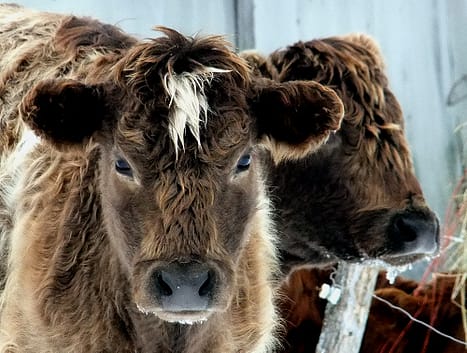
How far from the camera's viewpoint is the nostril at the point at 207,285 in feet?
9.15

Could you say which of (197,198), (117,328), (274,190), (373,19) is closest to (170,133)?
(197,198)

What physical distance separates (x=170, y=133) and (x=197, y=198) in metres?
0.23

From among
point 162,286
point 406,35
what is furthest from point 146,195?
point 406,35

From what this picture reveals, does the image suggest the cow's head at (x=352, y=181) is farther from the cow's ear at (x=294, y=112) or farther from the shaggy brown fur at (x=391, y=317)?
the cow's ear at (x=294, y=112)

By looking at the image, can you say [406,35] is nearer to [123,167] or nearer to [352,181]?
[352,181]

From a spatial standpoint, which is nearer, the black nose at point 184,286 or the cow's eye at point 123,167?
the black nose at point 184,286

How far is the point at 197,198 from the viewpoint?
9.44 ft

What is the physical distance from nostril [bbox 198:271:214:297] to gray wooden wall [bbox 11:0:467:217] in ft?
12.8

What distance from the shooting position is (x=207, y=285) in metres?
2.80

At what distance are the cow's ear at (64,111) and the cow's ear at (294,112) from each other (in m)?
0.55

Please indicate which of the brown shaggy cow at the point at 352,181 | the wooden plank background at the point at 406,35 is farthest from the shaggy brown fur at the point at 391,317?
the wooden plank background at the point at 406,35

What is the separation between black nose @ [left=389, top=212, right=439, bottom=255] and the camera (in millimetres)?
4188

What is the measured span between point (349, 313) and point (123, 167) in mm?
2489

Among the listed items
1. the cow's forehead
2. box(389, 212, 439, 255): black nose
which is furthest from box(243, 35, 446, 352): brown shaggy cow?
the cow's forehead
